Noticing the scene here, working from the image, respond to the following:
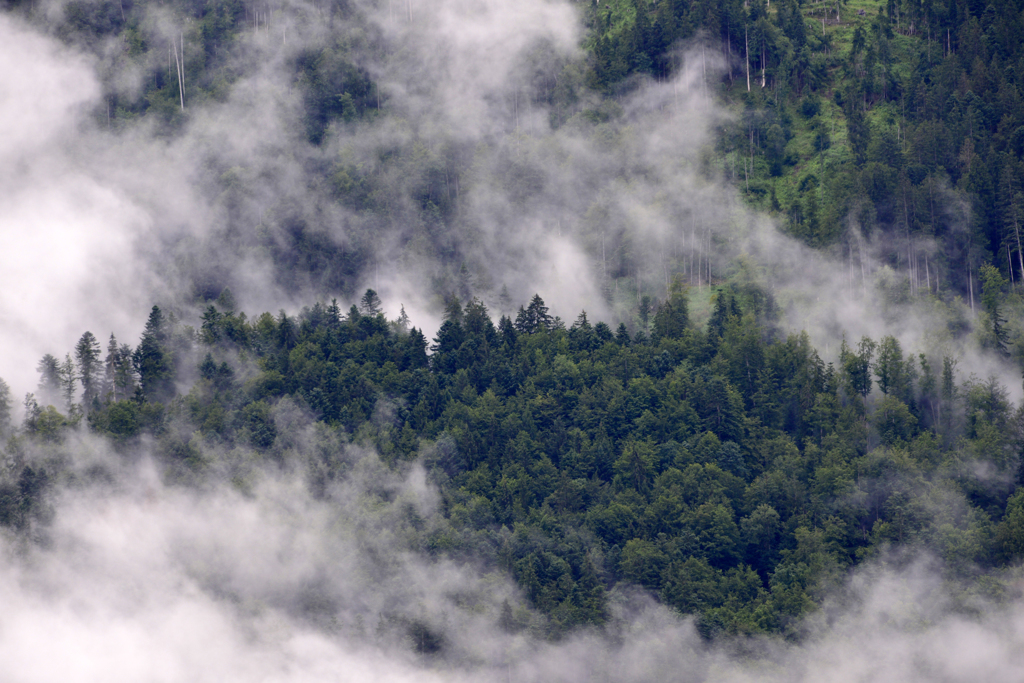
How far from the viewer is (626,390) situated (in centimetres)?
14975

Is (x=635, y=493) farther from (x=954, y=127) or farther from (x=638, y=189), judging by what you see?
(x=954, y=127)

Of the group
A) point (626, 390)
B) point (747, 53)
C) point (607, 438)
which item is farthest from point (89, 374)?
point (747, 53)

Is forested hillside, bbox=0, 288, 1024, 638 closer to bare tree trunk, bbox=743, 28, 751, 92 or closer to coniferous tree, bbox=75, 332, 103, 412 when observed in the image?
coniferous tree, bbox=75, 332, 103, 412

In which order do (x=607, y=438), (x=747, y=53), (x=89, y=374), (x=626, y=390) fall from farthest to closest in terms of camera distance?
(x=747, y=53) < (x=89, y=374) < (x=626, y=390) < (x=607, y=438)

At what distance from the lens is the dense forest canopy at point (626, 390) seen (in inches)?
5123

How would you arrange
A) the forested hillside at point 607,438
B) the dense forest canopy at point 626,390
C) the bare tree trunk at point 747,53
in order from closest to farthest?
the forested hillside at point 607,438, the dense forest canopy at point 626,390, the bare tree trunk at point 747,53

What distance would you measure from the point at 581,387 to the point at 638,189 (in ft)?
151

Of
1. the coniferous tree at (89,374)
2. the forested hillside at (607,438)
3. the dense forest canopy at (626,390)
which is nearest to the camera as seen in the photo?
the forested hillside at (607,438)

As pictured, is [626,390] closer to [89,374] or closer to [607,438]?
[607,438]

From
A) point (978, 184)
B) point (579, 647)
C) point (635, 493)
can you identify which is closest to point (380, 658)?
point (579, 647)

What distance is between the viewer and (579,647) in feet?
422

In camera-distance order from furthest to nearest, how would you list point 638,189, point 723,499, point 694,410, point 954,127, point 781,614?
point 638,189 → point 954,127 → point 694,410 → point 723,499 → point 781,614

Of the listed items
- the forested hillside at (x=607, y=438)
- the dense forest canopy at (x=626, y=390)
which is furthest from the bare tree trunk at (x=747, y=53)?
the forested hillside at (x=607, y=438)

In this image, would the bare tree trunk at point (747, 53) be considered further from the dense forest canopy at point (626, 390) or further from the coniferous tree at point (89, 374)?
the coniferous tree at point (89, 374)
